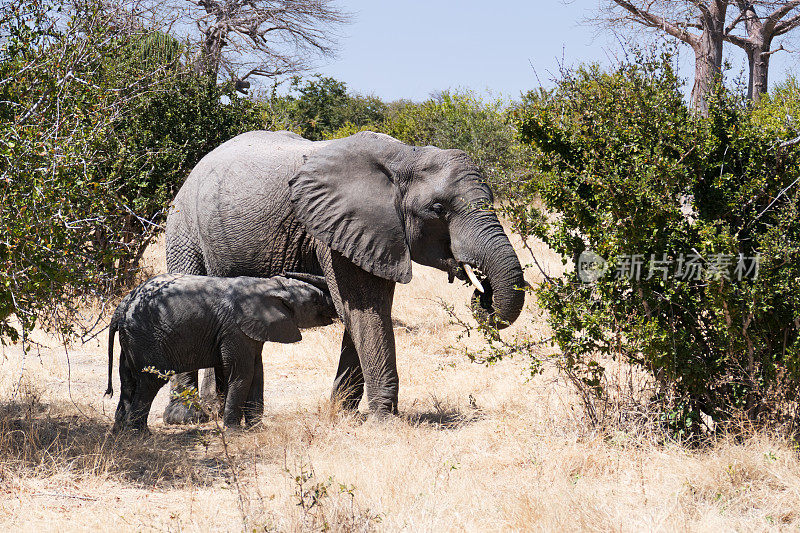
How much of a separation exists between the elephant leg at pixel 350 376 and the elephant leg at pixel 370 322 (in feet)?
1.91

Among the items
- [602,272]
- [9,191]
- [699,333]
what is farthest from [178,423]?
[699,333]

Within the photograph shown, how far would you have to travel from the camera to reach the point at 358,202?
6.89m

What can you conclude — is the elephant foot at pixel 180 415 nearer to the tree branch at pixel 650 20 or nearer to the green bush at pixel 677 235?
the green bush at pixel 677 235

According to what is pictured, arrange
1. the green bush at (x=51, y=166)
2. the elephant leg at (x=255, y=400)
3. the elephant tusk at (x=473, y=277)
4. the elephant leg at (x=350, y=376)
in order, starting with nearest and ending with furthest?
1. the green bush at (x=51, y=166)
2. the elephant tusk at (x=473, y=277)
3. the elephant leg at (x=255, y=400)
4. the elephant leg at (x=350, y=376)

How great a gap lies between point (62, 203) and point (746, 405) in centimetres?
487

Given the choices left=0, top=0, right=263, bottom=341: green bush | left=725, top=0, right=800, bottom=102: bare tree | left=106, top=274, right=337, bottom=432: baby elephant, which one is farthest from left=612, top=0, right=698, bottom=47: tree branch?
left=0, top=0, right=263, bottom=341: green bush

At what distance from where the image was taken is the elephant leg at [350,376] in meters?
7.70

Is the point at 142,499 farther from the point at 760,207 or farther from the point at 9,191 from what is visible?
the point at 760,207

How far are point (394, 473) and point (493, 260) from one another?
1.83 m

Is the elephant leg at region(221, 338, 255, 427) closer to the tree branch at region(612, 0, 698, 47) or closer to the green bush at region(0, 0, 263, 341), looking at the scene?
the green bush at region(0, 0, 263, 341)

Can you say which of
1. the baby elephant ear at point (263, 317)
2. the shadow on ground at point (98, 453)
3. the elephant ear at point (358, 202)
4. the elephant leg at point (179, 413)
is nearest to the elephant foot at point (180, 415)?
the elephant leg at point (179, 413)

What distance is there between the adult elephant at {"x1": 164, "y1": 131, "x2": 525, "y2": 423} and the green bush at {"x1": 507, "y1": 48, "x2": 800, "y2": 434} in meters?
0.49

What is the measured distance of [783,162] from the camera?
5.94 metres

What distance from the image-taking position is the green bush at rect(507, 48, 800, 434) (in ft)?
18.6
